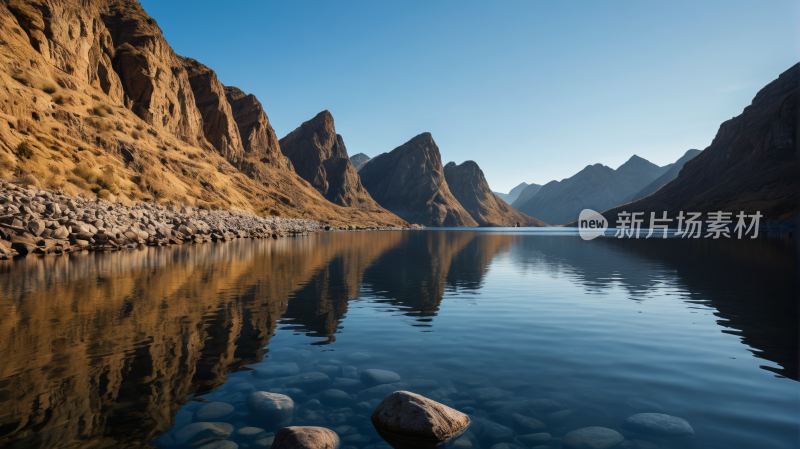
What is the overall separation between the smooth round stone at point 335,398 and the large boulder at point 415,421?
2.77ft

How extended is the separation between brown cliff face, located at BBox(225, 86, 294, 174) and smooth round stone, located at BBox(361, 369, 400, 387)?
166815 mm

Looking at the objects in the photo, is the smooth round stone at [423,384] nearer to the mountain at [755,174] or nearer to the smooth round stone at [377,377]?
the smooth round stone at [377,377]

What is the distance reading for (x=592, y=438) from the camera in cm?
586

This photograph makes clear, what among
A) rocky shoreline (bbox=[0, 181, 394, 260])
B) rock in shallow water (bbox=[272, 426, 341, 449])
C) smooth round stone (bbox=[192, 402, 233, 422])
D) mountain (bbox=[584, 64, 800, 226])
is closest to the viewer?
rock in shallow water (bbox=[272, 426, 341, 449])

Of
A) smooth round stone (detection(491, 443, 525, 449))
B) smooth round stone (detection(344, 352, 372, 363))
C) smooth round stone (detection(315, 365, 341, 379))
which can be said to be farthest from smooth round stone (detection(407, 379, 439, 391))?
smooth round stone (detection(491, 443, 525, 449))

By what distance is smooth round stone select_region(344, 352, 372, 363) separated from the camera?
9.41 m

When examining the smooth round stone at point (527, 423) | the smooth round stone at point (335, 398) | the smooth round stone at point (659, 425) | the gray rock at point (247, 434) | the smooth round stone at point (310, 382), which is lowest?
the smooth round stone at point (310, 382)

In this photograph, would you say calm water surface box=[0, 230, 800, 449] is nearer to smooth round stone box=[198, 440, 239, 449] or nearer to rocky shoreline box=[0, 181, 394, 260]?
smooth round stone box=[198, 440, 239, 449]

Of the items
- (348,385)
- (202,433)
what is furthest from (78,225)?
(202,433)

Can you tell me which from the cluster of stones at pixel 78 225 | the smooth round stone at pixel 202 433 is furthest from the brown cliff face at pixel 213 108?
the smooth round stone at pixel 202 433

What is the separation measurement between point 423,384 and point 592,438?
309cm

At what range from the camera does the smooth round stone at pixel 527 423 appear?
6.17 meters

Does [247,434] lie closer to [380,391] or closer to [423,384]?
[380,391]

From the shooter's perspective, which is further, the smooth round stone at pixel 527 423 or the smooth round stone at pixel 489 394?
the smooth round stone at pixel 489 394
